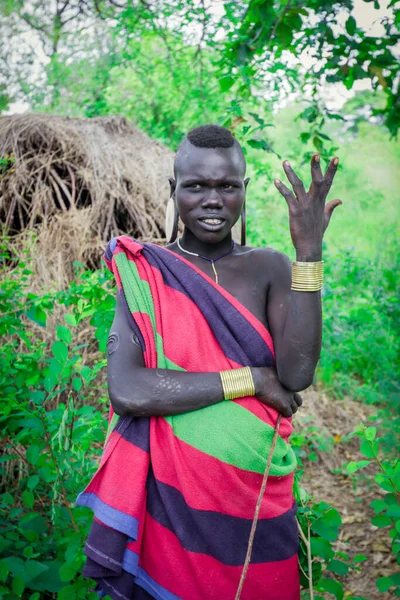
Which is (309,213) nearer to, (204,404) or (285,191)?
(285,191)

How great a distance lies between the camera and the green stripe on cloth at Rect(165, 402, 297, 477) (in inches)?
66.4

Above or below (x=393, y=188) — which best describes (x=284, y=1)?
above

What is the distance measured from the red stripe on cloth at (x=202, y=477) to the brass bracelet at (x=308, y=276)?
22.9 inches

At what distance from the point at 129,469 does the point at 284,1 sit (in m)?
2.34

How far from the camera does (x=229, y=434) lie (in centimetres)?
169

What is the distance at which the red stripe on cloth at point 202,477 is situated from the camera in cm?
169

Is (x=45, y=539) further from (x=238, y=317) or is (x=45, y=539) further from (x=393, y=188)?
(x=393, y=188)

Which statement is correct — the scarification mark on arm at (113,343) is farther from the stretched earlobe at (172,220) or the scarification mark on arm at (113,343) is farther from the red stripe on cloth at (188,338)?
the stretched earlobe at (172,220)

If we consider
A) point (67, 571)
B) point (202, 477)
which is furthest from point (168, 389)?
point (67, 571)

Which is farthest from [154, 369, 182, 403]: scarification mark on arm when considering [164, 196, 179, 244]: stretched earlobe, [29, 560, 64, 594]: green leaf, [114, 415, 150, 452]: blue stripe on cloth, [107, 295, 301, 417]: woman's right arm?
[29, 560, 64, 594]: green leaf

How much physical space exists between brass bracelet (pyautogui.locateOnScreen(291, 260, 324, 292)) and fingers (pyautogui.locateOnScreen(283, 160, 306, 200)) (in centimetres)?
20

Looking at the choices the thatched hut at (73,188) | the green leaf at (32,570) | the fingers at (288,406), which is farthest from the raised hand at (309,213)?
the thatched hut at (73,188)

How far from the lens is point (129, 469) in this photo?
1.73m

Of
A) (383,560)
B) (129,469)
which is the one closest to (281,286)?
(129,469)
